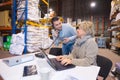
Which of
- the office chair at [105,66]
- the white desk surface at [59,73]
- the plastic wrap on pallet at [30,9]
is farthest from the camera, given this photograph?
the plastic wrap on pallet at [30,9]

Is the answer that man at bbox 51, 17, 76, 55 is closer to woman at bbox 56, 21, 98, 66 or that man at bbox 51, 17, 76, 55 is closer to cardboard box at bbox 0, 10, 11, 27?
woman at bbox 56, 21, 98, 66

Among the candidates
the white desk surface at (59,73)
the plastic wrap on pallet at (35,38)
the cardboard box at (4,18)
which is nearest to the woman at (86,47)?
the white desk surface at (59,73)

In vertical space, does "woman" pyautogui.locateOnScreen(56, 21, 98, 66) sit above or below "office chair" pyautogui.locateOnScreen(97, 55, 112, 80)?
above

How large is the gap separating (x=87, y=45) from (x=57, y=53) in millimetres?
789

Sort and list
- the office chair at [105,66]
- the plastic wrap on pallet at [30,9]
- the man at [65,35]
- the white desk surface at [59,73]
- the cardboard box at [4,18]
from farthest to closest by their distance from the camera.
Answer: the cardboard box at [4,18] → the plastic wrap on pallet at [30,9] → the man at [65,35] → the office chair at [105,66] → the white desk surface at [59,73]

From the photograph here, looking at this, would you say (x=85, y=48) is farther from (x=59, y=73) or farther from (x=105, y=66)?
(x=59, y=73)

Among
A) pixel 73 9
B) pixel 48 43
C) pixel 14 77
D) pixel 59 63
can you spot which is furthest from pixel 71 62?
pixel 73 9

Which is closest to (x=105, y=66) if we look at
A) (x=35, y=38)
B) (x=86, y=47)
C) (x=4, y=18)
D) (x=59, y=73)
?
(x=86, y=47)

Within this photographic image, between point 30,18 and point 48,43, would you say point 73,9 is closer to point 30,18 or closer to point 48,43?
point 48,43

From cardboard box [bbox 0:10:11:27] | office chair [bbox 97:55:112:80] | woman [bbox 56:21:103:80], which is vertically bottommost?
office chair [bbox 97:55:112:80]

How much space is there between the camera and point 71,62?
4.27ft

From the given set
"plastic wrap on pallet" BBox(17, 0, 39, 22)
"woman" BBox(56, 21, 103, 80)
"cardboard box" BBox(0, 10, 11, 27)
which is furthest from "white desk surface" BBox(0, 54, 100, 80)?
"cardboard box" BBox(0, 10, 11, 27)

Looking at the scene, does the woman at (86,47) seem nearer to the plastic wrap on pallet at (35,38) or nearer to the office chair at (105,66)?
the office chair at (105,66)

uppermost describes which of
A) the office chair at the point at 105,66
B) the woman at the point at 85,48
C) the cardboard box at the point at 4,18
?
the cardboard box at the point at 4,18
